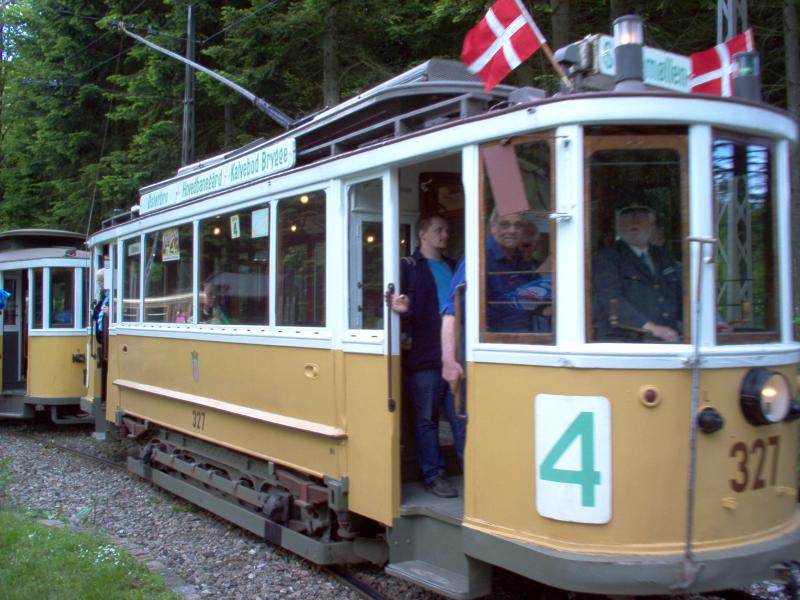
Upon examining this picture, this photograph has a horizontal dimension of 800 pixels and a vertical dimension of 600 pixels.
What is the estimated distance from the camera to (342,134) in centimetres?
540

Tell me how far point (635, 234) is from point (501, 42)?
1.36m

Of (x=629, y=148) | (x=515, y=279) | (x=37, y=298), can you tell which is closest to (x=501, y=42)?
(x=629, y=148)

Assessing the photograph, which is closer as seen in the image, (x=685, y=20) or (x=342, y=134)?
(x=342, y=134)

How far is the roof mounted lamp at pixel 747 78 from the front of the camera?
3.97 meters

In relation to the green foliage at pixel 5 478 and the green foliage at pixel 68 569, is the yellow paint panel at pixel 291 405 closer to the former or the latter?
the green foliage at pixel 68 569

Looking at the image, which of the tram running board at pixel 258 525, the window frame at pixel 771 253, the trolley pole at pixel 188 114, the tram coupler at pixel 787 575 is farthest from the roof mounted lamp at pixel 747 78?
the trolley pole at pixel 188 114

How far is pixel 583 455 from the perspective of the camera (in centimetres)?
348

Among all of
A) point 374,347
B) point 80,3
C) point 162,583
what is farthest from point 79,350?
point 80,3

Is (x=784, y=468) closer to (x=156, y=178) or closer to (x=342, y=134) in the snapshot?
(x=342, y=134)

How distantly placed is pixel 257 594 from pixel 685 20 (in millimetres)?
10302

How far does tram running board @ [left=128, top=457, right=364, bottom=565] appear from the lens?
16.6ft

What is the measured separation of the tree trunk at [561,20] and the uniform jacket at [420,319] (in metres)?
7.17

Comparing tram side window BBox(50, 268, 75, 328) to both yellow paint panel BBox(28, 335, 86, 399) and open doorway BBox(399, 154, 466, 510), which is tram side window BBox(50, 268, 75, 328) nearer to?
yellow paint panel BBox(28, 335, 86, 399)

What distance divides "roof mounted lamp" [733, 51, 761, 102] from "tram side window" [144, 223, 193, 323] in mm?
4569
